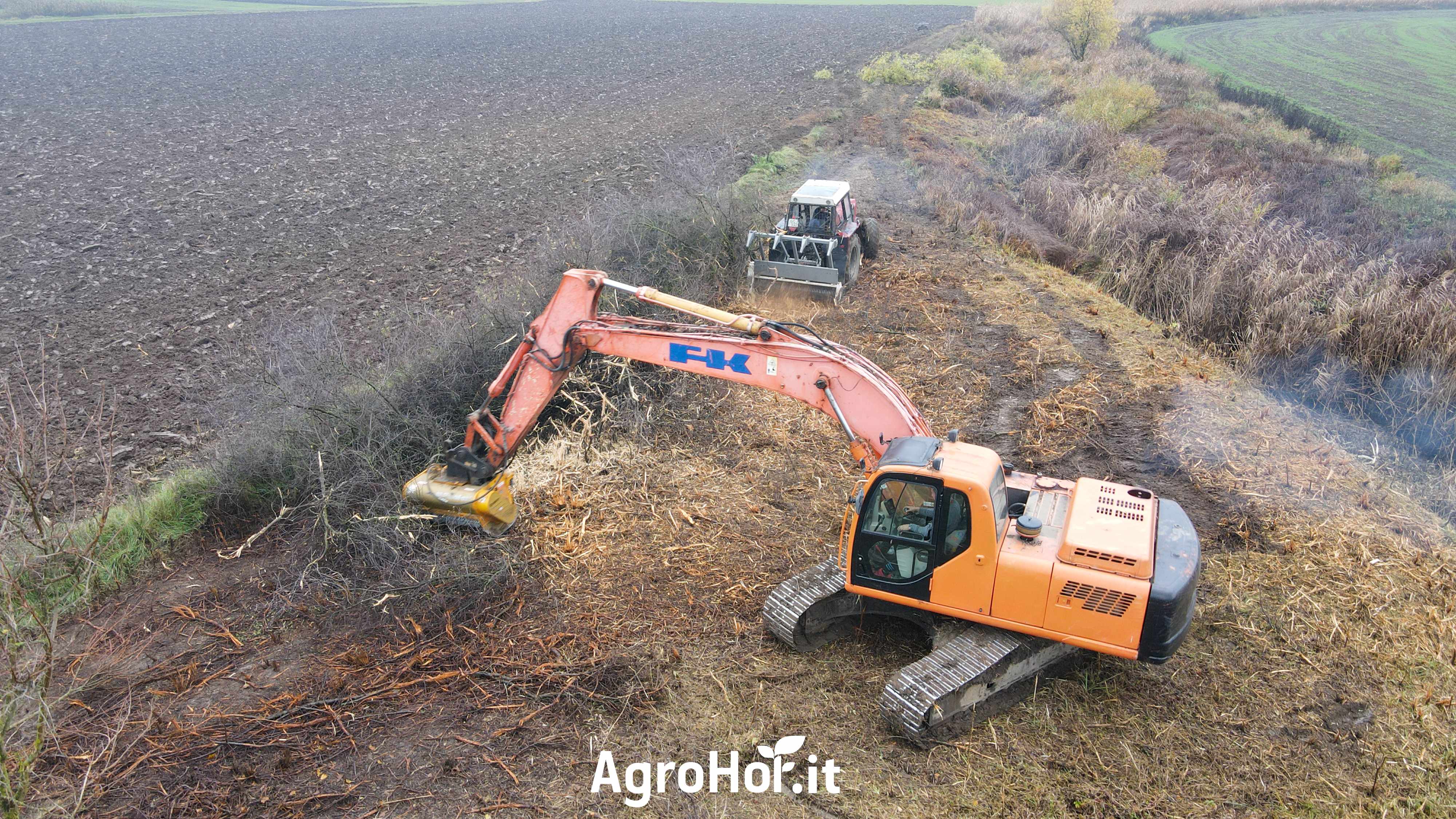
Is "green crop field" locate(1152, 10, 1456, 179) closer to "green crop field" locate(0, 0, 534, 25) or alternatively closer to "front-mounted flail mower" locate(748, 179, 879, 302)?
"front-mounted flail mower" locate(748, 179, 879, 302)

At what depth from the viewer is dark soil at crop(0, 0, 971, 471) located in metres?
12.9

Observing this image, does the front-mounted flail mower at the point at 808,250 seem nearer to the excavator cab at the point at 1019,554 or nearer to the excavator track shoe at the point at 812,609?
the excavator track shoe at the point at 812,609

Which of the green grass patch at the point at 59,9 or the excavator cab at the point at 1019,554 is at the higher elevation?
the green grass patch at the point at 59,9

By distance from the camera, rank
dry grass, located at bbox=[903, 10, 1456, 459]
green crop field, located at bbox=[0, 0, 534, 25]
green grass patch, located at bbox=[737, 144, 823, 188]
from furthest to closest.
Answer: green crop field, located at bbox=[0, 0, 534, 25], green grass patch, located at bbox=[737, 144, 823, 188], dry grass, located at bbox=[903, 10, 1456, 459]

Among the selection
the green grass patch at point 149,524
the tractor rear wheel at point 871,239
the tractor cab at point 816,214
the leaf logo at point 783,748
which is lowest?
the leaf logo at point 783,748

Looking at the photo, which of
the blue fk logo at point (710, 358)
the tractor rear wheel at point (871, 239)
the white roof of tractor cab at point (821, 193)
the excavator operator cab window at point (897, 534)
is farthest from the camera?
the tractor rear wheel at point (871, 239)

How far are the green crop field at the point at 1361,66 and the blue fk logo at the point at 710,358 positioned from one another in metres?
18.9

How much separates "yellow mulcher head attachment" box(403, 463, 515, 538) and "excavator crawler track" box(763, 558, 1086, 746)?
8.33ft

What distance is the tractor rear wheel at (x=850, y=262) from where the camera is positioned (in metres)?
13.4

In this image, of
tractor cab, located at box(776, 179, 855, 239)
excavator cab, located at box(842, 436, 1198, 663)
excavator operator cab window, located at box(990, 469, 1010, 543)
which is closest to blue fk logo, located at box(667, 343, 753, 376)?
excavator cab, located at box(842, 436, 1198, 663)

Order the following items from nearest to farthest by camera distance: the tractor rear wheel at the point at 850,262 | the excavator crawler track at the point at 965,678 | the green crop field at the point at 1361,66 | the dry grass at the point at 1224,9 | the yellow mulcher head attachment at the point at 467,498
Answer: the excavator crawler track at the point at 965,678
the yellow mulcher head attachment at the point at 467,498
the tractor rear wheel at the point at 850,262
the green crop field at the point at 1361,66
the dry grass at the point at 1224,9

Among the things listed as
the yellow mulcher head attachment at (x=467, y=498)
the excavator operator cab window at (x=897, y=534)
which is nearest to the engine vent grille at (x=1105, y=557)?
the excavator operator cab window at (x=897, y=534)

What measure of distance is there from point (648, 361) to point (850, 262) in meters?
7.08

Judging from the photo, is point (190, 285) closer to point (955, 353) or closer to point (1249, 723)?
point (955, 353)
